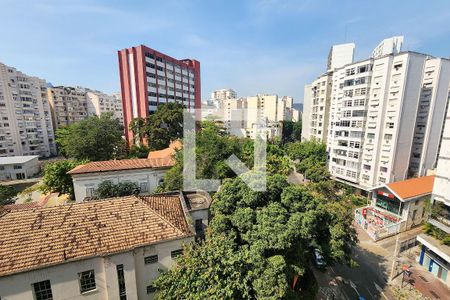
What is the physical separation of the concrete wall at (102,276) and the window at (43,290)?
0.12 meters

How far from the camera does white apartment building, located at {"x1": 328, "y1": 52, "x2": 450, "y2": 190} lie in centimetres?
2212

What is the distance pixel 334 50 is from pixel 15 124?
63615mm

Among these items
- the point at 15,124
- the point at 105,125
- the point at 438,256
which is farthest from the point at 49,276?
the point at 15,124

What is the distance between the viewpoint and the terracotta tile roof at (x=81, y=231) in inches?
310

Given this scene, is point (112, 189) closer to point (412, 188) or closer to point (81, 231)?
point (81, 231)

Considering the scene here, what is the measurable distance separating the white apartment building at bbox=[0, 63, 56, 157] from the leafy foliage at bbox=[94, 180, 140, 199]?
40.2 m

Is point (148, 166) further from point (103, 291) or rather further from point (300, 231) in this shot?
point (300, 231)

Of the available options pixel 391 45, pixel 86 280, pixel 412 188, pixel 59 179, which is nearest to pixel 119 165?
pixel 59 179

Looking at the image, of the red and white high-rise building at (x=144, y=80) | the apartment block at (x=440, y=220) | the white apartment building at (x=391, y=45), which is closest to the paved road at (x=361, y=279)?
the apartment block at (x=440, y=220)

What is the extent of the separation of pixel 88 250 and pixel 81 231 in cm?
109

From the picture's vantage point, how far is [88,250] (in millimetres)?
8203

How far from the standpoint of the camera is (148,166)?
20656 mm

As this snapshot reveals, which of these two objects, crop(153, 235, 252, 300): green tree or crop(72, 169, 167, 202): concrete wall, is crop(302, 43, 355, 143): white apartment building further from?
crop(153, 235, 252, 300): green tree

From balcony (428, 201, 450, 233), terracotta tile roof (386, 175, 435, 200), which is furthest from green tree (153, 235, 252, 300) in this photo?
terracotta tile roof (386, 175, 435, 200)
